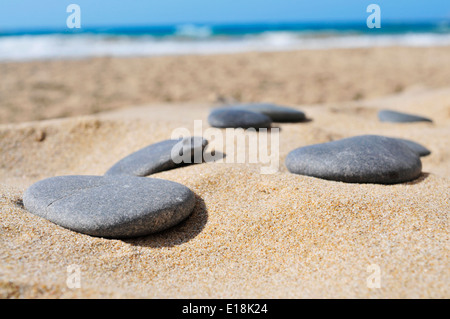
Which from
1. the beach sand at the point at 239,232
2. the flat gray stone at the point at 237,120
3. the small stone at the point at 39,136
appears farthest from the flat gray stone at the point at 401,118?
the small stone at the point at 39,136

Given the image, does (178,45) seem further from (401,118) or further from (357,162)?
(357,162)

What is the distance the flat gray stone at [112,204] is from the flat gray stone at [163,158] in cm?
40

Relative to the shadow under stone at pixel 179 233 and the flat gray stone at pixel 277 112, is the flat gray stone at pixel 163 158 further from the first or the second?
the flat gray stone at pixel 277 112

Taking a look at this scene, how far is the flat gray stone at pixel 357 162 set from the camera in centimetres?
229

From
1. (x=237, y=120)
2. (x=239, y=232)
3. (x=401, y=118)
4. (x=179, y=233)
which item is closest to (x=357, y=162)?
(x=239, y=232)

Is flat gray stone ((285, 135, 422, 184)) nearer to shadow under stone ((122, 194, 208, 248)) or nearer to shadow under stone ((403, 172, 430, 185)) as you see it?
shadow under stone ((403, 172, 430, 185))

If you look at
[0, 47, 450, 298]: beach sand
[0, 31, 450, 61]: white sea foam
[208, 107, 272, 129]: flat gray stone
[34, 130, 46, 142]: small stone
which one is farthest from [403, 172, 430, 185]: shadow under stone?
[0, 31, 450, 61]: white sea foam

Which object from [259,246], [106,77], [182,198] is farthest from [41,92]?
[259,246]

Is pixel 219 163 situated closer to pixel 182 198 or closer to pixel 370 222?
pixel 182 198

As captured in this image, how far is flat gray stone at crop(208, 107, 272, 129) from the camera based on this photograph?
3443 millimetres

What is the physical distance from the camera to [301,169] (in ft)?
7.86
